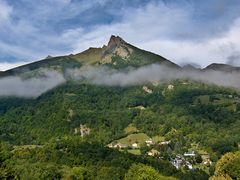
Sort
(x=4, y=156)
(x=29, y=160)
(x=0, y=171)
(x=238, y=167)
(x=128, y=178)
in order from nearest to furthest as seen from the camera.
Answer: (x=0, y=171)
(x=4, y=156)
(x=238, y=167)
(x=128, y=178)
(x=29, y=160)

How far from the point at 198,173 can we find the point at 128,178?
188ft

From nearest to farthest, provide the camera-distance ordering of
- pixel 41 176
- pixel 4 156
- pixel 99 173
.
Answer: pixel 4 156, pixel 41 176, pixel 99 173

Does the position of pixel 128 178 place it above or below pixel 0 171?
below

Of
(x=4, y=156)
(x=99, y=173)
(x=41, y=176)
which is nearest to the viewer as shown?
(x=4, y=156)

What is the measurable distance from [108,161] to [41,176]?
50.5 metres

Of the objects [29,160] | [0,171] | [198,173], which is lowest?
[198,173]

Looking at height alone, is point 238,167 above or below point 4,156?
below

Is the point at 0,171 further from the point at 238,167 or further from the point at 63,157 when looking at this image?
the point at 63,157

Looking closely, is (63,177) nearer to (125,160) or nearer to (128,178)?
(128,178)

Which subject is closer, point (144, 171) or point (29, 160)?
point (144, 171)

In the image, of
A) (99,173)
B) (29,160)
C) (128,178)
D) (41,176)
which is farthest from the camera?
(29,160)

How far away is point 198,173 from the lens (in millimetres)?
176000

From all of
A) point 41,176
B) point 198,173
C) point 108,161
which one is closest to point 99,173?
point 41,176

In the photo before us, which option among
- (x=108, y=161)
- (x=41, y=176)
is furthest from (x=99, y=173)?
(x=108, y=161)
